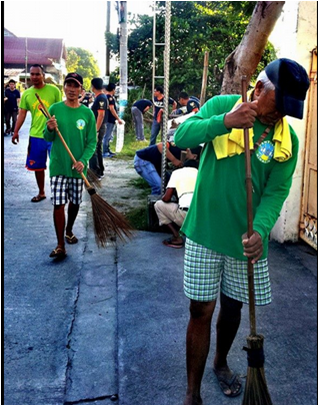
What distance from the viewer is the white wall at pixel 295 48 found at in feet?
17.6

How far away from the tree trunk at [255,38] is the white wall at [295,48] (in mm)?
234

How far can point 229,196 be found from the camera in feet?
8.55

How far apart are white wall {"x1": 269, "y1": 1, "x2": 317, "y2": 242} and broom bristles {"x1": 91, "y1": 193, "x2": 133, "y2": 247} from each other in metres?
1.77

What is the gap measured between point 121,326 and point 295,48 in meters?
3.42

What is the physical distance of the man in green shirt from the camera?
6.68 metres

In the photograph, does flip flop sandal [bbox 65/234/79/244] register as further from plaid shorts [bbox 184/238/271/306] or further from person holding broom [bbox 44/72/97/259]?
plaid shorts [bbox 184/238/271/306]

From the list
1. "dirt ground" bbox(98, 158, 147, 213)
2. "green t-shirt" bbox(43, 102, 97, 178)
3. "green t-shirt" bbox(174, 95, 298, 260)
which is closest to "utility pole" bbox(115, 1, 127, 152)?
"dirt ground" bbox(98, 158, 147, 213)

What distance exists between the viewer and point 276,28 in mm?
5961

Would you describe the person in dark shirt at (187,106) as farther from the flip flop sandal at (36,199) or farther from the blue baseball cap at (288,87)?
the blue baseball cap at (288,87)

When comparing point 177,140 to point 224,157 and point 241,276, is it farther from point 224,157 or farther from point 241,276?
point 241,276

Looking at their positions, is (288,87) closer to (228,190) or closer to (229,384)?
(228,190)

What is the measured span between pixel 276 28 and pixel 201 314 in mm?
4310

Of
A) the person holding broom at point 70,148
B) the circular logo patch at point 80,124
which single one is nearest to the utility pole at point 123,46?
the person holding broom at point 70,148

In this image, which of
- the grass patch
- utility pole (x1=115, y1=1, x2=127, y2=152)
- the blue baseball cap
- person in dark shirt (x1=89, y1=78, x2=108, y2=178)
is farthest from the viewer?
utility pole (x1=115, y1=1, x2=127, y2=152)
